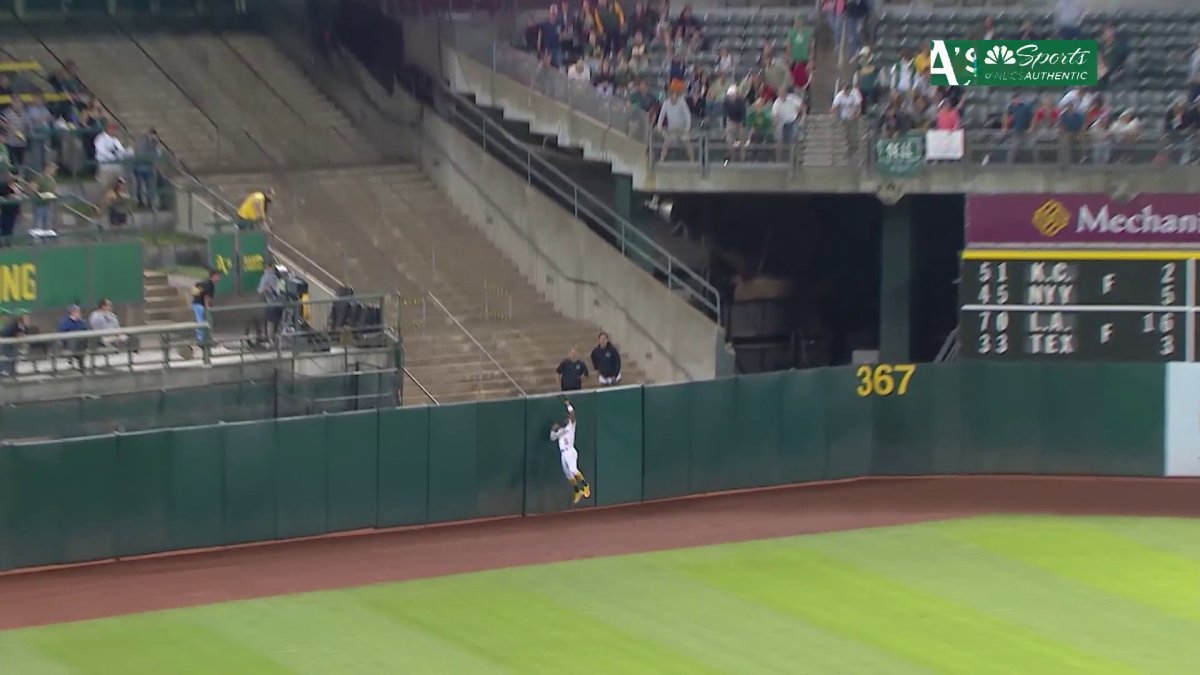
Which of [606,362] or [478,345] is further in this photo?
[478,345]

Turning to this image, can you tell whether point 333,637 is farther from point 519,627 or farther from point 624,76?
point 624,76

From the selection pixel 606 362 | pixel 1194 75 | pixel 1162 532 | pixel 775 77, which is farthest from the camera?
pixel 775 77

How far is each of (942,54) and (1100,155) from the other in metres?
3.27

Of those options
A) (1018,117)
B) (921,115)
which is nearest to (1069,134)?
(1018,117)

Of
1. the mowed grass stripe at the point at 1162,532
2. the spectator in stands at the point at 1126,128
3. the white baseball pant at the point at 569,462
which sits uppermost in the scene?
the spectator in stands at the point at 1126,128

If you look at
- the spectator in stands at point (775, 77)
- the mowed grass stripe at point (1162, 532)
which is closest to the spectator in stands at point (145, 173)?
the spectator in stands at point (775, 77)

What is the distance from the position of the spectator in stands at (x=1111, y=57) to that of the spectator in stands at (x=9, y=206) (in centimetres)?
1541

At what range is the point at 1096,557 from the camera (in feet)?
79.8

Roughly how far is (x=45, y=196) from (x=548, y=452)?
7178mm

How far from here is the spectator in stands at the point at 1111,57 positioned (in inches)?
1230

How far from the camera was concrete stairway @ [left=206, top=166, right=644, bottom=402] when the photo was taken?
30172 mm

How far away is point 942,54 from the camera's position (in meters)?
31.0

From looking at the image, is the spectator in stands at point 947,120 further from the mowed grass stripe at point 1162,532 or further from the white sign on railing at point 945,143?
the mowed grass stripe at point 1162,532

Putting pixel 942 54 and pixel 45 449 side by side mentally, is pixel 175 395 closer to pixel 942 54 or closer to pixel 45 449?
pixel 45 449
